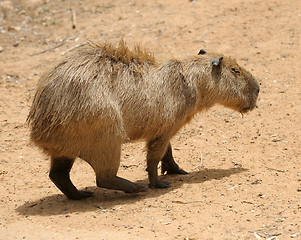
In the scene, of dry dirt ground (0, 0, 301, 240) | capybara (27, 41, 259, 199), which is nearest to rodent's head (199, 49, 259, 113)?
capybara (27, 41, 259, 199)

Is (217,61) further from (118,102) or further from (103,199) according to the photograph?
(103,199)

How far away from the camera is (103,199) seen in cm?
542

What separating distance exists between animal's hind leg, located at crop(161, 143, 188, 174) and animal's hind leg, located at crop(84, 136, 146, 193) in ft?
2.34

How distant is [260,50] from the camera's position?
8609 millimetres

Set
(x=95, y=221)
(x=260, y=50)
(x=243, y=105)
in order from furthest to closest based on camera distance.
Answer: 1. (x=260, y=50)
2. (x=243, y=105)
3. (x=95, y=221)

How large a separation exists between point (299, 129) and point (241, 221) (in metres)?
2.54

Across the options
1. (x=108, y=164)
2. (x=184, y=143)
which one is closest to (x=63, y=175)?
(x=108, y=164)

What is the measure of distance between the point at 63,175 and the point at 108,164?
0.65m

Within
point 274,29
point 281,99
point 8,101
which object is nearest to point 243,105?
point 281,99

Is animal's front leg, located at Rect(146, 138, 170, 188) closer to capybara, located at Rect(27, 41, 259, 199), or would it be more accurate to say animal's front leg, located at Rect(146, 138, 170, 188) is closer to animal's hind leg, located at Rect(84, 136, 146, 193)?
capybara, located at Rect(27, 41, 259, 199)

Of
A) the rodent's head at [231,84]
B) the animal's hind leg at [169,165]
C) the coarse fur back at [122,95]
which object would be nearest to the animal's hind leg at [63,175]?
the coarse fur back at [122,95]

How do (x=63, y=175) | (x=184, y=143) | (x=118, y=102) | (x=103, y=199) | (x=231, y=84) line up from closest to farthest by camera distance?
1. (x=118, y=102)
2. (x=63, y=175)
3. (x=103, y=199)
4. (x=231, y=84)
5. (x=184, y=143)

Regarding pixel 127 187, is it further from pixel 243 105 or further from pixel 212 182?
pixel 243 105

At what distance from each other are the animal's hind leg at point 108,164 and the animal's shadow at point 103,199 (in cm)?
17
